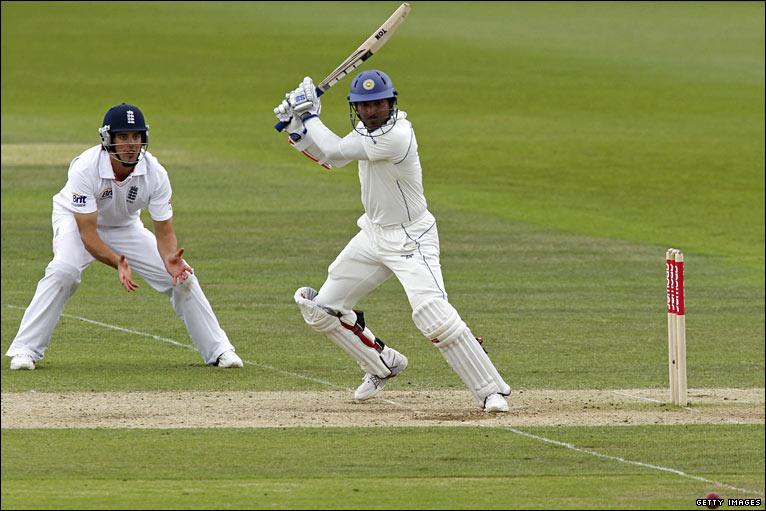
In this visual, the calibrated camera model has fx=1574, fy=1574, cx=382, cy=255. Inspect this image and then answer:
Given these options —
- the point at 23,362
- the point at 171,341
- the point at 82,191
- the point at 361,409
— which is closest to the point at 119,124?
the point at 82,191

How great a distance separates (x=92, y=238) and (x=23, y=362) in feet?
3.55

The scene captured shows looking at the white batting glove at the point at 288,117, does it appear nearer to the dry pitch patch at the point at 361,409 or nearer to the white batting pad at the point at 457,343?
the white batting pad at the point at 457,343

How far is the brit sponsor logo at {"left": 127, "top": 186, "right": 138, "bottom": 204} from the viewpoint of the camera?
11.5m

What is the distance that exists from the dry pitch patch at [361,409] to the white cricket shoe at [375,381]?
0.07 metres

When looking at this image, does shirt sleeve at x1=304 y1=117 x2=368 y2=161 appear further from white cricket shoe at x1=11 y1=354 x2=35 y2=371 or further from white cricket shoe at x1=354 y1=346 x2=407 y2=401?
white cricket shoe at x1=11 y1=354 x2=35 y2=371

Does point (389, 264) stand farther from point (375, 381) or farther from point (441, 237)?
point (441, 237)

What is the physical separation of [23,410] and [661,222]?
1342 centimetres

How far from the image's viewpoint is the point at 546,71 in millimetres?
42344

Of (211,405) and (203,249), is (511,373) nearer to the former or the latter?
(211,405)

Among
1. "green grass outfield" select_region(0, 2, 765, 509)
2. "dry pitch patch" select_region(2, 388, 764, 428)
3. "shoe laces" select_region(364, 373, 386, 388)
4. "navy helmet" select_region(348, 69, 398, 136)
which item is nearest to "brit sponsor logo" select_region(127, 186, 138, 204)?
"green grass outfield" select_region(0, 2, 765, 509)

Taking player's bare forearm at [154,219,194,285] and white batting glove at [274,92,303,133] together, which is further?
player's bare forearm at [154,219,194,285]

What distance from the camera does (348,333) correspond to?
1043 cm

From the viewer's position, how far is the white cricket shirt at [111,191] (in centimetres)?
1117

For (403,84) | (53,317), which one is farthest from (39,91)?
(53,317)
